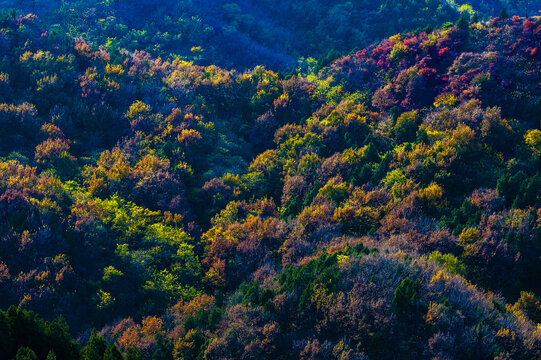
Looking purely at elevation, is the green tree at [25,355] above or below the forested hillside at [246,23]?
below

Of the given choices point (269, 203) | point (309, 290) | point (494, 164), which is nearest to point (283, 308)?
point (309, 290)

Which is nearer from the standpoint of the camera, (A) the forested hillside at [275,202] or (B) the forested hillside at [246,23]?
(A) the forested hillside at [275,202]

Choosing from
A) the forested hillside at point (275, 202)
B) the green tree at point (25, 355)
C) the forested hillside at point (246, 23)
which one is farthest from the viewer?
the forested hillside at point (246, 23)

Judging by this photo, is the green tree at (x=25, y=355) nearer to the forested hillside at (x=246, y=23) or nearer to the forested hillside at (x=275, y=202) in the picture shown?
the forested hillside at (x=275, y=202)

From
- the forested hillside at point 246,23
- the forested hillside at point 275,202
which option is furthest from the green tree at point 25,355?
A: the forested hillside at point 246,23

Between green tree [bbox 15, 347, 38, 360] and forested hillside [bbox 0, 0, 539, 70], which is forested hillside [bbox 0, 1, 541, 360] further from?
forested hillside [bbox 0, 0, 539, 70]

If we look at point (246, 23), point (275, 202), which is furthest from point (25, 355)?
A: point (246, 23)

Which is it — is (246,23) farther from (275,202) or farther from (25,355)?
(25,355)

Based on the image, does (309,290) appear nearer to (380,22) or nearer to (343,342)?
(343,342)
